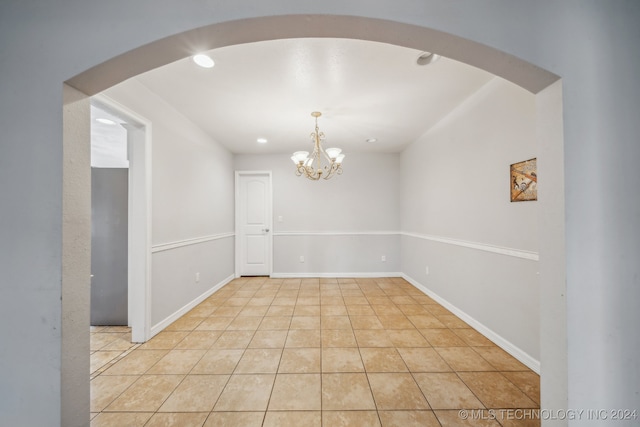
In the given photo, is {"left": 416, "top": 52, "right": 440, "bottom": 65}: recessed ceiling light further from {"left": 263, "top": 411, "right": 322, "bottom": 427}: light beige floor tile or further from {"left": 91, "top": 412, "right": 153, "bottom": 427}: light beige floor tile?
{"left": 91, "top": 412, "right": 153, "bottom": 427}: light beige floor tile

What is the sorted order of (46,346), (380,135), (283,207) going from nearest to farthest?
1. (46,346)
2. (380,135)
3. (283,207)

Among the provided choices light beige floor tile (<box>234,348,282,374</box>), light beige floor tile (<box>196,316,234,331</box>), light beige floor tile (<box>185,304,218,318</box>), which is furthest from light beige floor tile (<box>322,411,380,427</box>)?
light beige floor tile (<box>185,304,218,318</box>)

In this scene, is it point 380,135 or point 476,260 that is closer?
point 476,260

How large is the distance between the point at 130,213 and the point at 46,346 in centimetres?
176

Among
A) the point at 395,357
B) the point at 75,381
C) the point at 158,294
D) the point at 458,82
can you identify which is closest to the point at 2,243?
the point at 75,381

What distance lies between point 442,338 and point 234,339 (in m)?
2.05

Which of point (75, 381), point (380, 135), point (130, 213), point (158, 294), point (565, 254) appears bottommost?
point (158, 294)

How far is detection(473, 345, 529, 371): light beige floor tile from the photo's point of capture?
1843 millimetres

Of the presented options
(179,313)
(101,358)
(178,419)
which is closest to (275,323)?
(179,313)

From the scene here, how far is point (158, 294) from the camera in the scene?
2.46 m

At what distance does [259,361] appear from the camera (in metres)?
1.94

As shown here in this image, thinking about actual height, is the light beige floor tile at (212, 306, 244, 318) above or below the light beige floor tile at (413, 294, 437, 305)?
above

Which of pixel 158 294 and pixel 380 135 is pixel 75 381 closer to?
pixel 158 294

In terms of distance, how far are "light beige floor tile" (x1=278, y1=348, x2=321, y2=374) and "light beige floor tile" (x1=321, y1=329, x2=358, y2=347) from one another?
0.17m
